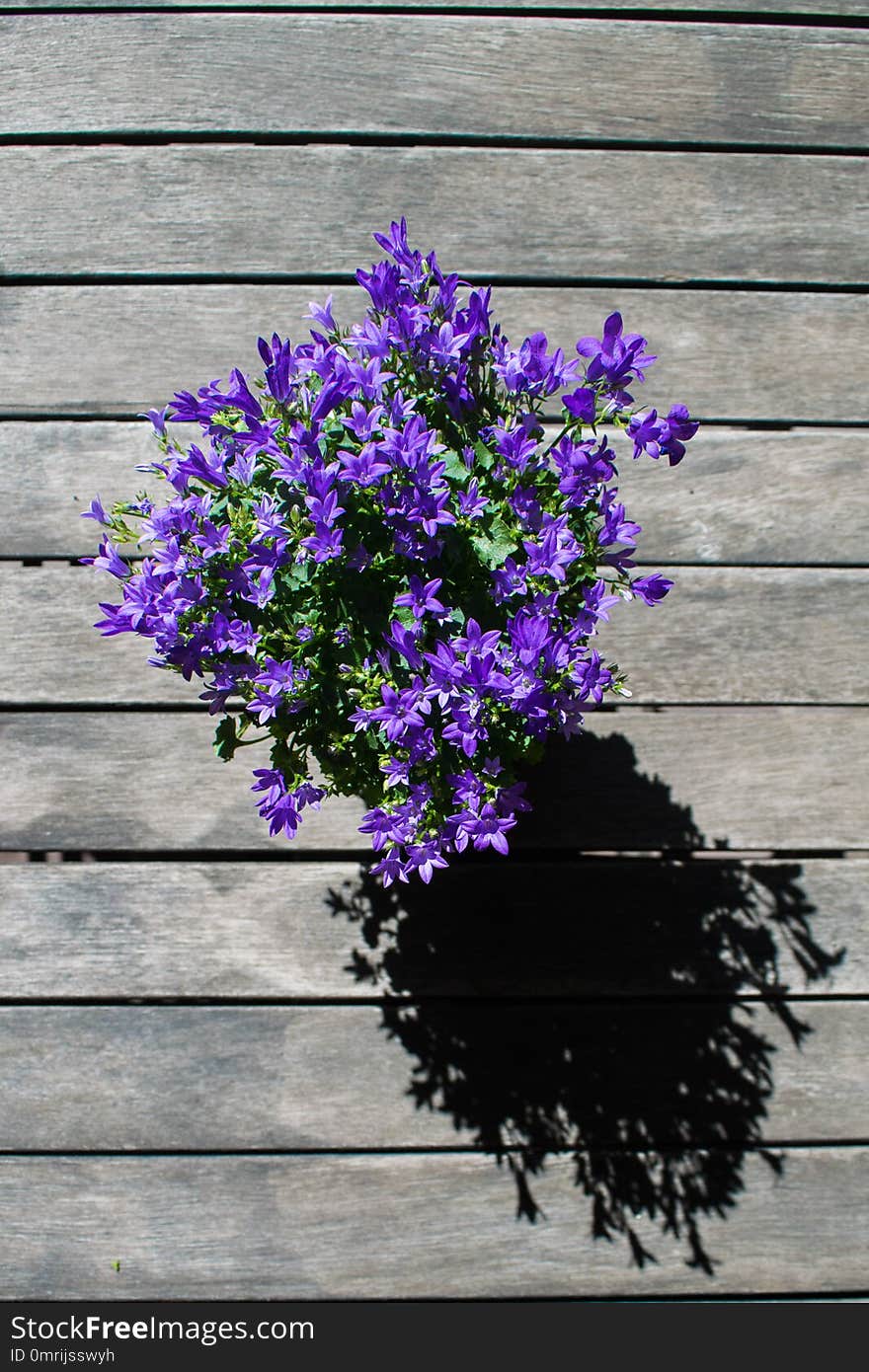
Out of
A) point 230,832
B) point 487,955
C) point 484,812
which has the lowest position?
point 487,955

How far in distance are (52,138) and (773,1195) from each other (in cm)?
205

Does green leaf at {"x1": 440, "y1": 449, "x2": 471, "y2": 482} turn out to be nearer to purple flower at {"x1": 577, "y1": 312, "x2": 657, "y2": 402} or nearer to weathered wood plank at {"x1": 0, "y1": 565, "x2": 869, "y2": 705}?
purple flower at {"x1": 577, "y1": 312, "x2": 657, "y2": 402}

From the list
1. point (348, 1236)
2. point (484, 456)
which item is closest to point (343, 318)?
point (484, 456)

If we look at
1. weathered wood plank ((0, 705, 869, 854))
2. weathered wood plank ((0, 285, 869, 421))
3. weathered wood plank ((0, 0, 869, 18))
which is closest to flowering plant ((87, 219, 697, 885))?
weathered wood plank ((0, 705, 869, 854))

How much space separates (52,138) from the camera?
1836 millimetres

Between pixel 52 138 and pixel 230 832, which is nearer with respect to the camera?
pixel 230 832

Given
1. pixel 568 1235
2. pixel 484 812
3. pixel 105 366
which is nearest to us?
pixel 484 812

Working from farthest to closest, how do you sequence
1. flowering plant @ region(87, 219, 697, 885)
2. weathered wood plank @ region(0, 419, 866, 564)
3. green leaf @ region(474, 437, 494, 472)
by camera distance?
weathered wood plank @ region(0, 419, 866, 564)
green leaf @ region(474, 437, 494, 472)
flowering plant @ region(87, 219, 697, 885)

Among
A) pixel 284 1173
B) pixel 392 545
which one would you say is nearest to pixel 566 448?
pixel 392 545

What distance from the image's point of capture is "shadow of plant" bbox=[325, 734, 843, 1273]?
5.46ft

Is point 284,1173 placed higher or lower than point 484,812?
lower

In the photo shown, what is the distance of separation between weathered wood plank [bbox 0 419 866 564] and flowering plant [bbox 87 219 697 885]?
20.4 inches

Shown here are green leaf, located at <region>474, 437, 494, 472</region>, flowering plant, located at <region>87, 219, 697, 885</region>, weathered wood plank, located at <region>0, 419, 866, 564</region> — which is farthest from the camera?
weathered wood plank, located at <region>0, 419, 866, 564</region>

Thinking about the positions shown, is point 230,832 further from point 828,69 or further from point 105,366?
point 828,69
